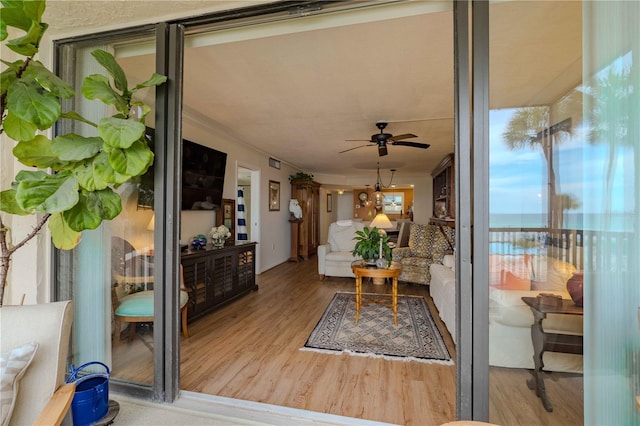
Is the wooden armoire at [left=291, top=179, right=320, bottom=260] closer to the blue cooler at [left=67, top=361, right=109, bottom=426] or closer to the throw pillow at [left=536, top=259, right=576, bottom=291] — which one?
the blue cooler at [left=67, top=361, right=109, bottom=426]

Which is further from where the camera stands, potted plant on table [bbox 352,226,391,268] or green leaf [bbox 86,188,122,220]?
potted plant on table [bbox 352,226,391,268]

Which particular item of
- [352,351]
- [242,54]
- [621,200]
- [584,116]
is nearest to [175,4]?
[242,54]

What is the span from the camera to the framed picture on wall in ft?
20.0

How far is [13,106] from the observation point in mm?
1262

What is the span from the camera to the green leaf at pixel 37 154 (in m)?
1.42

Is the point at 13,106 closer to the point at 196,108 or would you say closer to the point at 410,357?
the point at 196,108

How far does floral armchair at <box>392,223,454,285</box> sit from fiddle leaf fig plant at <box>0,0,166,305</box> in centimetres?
407

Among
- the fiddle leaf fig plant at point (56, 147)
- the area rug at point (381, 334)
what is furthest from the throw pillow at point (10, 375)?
the area rug at point (381, 334)

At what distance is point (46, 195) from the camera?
129 cm

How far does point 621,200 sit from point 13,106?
8.49 ft

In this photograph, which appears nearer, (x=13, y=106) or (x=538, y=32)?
(x=13, y=106)

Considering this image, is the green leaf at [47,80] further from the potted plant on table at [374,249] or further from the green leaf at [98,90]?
the potted plant on table at [374,249]

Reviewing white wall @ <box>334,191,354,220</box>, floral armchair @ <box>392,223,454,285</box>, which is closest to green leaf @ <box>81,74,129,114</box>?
floral armchair @ <box>392,223,454,285</box>

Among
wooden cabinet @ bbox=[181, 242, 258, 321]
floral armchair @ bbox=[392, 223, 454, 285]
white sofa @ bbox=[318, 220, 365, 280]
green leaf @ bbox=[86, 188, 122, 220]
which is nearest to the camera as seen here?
green leaf @ bbox=[86, 188, 122, 220]
